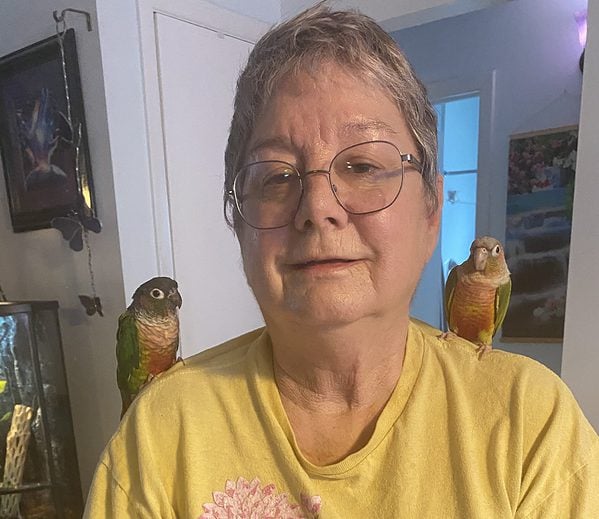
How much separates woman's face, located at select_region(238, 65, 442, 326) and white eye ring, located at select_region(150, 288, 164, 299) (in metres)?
0.34

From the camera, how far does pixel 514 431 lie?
709mm

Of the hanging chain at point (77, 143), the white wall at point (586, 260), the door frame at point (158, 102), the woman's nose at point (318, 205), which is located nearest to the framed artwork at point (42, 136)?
the hanging chain at point (77, 143)

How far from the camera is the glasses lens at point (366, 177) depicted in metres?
0.69

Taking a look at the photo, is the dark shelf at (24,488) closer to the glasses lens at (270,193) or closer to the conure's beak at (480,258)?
the glasses lens at (270,193)

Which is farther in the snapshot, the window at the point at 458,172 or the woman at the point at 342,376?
the window at the point at 458,172

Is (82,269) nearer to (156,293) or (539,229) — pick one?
(156,293)

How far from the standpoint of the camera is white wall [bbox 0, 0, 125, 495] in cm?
151

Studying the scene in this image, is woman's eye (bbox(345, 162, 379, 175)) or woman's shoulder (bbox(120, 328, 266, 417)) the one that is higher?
woman's eye (bbox(345, 162, 379, 175))

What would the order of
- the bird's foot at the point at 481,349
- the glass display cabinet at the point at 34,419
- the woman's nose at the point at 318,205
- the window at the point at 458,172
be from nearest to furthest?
the woman's nose at the point at 318,205 → the bird's foot at the point at 481,349 → the glass display cabinet at the point at 34,419 → the window at the point at 458,172

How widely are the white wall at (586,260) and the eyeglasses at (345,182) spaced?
0.75 m

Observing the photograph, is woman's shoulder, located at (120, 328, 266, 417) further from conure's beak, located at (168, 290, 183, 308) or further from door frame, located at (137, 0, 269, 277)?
door frame, located at (137, 0, 269, 277)

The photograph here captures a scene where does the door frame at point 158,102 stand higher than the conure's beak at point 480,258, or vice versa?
the door frame at point 158,102

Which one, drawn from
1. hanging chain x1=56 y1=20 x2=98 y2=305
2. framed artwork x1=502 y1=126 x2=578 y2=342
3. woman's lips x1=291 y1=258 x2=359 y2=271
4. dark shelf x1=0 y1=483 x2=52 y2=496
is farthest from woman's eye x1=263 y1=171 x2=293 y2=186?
framed artwork x1=502 y1=126 x2=578 y2=342

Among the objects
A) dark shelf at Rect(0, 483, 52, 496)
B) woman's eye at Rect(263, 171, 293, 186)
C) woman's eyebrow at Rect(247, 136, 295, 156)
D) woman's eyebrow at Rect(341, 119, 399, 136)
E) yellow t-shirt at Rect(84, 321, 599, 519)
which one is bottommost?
dark shelf at Rect(0, 483, 52, 496)
